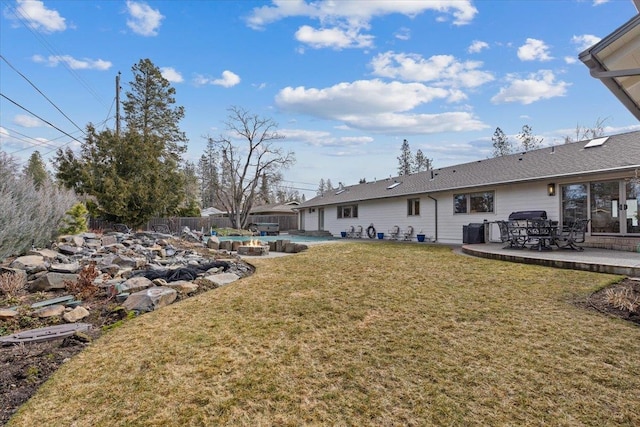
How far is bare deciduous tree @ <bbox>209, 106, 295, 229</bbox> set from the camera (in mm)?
29938

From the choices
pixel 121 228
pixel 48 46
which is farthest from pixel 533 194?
pixel 48 46

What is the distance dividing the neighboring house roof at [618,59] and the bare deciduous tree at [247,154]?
26.8 m

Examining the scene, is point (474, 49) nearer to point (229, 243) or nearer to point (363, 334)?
point (229, 243)

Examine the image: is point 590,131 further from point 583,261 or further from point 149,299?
point 149,299

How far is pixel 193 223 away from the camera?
25.4 m

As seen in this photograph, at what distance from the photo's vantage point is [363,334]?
3.65m

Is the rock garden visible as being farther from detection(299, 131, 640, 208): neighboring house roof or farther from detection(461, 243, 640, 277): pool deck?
detection(299, 131, 640, 208): neighboring house roof

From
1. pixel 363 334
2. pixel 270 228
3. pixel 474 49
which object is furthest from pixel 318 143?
pixel 363 334

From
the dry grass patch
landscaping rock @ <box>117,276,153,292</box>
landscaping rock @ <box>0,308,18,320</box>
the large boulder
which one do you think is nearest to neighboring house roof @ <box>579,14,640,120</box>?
the dry grass patch

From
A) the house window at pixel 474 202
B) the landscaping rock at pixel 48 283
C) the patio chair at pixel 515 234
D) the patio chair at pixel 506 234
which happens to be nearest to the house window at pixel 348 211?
the house window at pixel 474 202

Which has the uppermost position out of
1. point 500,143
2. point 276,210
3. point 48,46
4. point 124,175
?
point 500,143

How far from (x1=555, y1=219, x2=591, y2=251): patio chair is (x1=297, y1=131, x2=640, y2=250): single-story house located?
0.85 meters

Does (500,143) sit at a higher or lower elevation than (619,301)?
higher

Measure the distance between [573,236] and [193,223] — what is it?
2308cm
